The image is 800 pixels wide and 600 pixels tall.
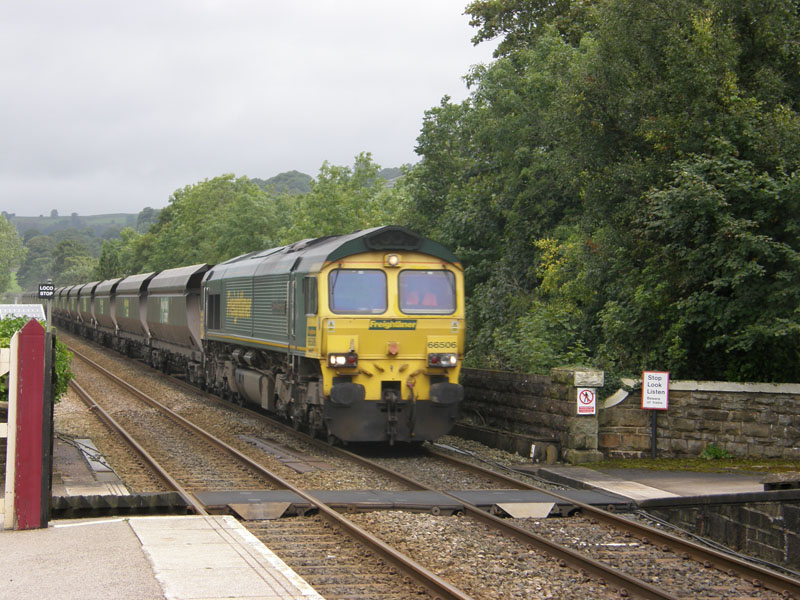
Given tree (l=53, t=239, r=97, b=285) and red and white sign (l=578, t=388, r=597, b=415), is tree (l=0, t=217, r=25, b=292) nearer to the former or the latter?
tree (l=53, t=239, r=97, b=285)

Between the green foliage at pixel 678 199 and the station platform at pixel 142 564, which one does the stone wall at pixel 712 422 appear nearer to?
the green foliage at pixel 678 199

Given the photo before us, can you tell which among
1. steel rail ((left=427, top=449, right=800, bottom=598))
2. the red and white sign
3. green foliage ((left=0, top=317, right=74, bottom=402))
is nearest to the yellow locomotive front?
the red and white sign

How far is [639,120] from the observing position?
1753 cm

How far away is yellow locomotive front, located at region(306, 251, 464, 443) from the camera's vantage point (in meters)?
14.0

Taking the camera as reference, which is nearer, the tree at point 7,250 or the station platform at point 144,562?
the station platform at point 144,562

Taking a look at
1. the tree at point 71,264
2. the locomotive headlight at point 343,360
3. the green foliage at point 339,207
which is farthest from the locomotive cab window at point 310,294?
the tree at point 71,264

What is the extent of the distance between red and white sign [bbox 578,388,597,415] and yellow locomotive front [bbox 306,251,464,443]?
185 cm

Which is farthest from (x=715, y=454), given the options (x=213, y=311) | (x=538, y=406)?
(x=213, y=311)

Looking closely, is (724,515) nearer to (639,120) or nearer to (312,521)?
(312,521)

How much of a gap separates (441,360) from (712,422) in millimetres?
3984

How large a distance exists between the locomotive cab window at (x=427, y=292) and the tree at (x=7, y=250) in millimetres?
121608

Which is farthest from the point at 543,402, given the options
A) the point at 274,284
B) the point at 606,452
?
the point at 274,284

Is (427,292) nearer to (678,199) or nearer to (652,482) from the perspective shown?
(678,199)

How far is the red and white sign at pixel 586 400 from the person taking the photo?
43.9 ft
